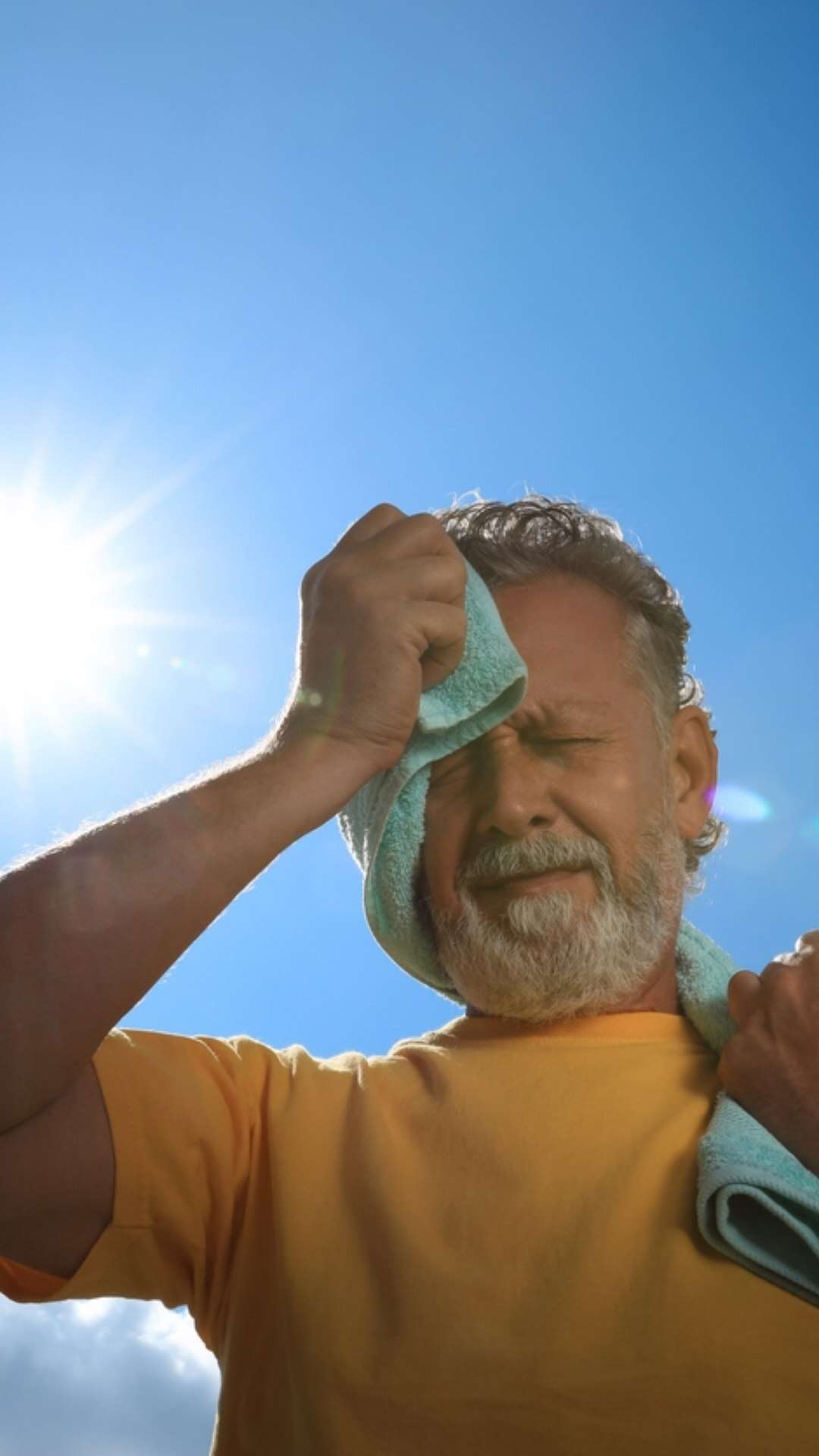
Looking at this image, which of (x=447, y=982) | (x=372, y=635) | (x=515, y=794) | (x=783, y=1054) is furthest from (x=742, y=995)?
(x=372, y=635)

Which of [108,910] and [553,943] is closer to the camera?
[108,910]

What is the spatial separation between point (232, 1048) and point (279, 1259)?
0.34 metres

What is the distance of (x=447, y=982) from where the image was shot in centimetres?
230

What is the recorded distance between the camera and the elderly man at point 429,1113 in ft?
4.75

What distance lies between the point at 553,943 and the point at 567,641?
1.97 feet

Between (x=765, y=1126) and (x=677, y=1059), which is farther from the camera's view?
(x=677, y=1059)

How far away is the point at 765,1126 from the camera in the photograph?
5.74 feet

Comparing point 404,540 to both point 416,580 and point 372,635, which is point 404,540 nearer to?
point 416,580

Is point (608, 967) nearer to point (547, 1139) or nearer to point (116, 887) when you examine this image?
point (547, 1139)

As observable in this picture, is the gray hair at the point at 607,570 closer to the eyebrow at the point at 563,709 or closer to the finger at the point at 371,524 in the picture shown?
the eyebrow at the point at 563,709

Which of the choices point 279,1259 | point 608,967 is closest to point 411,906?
point 608,967

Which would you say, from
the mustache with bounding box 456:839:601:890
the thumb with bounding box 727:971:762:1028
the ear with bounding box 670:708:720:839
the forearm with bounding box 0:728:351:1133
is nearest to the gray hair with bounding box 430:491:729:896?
the ear with bounding box 670:708:720:839

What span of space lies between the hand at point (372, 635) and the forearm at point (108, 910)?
0.57 ft

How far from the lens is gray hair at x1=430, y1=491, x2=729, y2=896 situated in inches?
94.4
